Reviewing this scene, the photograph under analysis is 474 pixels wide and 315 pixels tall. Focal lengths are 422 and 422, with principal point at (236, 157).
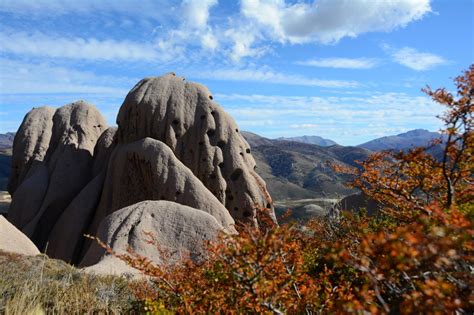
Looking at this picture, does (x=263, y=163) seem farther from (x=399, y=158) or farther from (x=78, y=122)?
(x=399, y=158)

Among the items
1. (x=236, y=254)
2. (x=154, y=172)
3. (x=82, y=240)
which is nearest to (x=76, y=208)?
(x=82, y=240)

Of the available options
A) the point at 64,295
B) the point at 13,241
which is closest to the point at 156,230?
the point at 13,241

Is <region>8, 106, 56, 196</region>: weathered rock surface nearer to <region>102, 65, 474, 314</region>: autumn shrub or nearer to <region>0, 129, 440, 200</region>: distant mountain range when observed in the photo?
<region>102, 65, 474, 314</region>: autumn shrub

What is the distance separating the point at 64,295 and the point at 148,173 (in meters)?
13.0

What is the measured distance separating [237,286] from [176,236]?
10363 millimetres

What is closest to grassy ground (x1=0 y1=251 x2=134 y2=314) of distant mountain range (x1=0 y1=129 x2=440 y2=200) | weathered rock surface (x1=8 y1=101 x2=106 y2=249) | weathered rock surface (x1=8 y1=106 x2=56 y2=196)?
weathered rock surface (x1=8 y1=101 x2=106 y2=249)

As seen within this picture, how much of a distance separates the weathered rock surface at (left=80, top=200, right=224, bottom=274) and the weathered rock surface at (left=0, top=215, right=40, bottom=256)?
7.80ft

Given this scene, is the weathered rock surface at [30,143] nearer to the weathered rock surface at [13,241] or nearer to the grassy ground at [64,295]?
the weathered rock surface at [13,241]

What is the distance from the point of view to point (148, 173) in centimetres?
2023

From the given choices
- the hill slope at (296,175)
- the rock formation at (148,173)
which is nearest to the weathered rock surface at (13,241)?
the rock formation at (148,173)

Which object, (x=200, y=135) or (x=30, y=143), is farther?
(x=30, y=143)

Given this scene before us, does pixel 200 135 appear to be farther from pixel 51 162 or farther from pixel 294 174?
pixel 294 174

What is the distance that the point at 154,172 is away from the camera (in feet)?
65.1

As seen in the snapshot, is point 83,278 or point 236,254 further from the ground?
point 236,254
